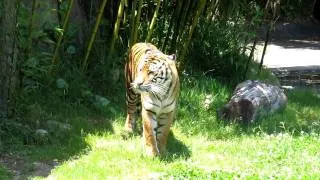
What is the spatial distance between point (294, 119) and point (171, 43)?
6.04ft

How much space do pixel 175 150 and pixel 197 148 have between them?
8.9 inches

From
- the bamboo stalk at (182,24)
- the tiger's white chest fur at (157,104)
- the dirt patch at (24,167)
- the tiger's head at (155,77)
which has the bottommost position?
the dirt patch at (24,167)

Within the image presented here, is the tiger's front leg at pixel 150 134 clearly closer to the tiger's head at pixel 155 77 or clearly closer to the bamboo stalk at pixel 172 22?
the tiger's head at pixel 155 77

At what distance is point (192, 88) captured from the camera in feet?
25.0

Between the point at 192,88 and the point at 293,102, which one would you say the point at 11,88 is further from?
the point at 293,102

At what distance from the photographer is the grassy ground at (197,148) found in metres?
4.92

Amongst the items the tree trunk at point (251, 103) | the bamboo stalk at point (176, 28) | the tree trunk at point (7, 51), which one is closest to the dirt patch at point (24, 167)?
the tree trunk at point (7, 51)

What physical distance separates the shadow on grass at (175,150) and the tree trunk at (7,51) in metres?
1.61

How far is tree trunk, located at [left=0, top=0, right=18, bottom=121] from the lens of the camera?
570 cm

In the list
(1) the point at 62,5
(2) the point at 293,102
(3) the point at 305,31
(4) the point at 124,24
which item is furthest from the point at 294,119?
(3) the point at 305,31

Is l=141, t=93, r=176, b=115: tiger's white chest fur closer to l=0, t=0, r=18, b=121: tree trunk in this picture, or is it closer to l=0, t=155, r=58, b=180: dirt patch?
l=0, t=155, r=58, b=180: dirt patch

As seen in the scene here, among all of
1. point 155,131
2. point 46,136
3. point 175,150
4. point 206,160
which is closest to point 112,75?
point 46,136

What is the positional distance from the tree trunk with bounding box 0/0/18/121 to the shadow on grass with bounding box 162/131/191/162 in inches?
63.2

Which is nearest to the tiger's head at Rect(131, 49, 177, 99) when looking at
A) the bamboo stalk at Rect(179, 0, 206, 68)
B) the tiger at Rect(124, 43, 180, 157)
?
the tiger at Rect(124, 43, 180, 157)
